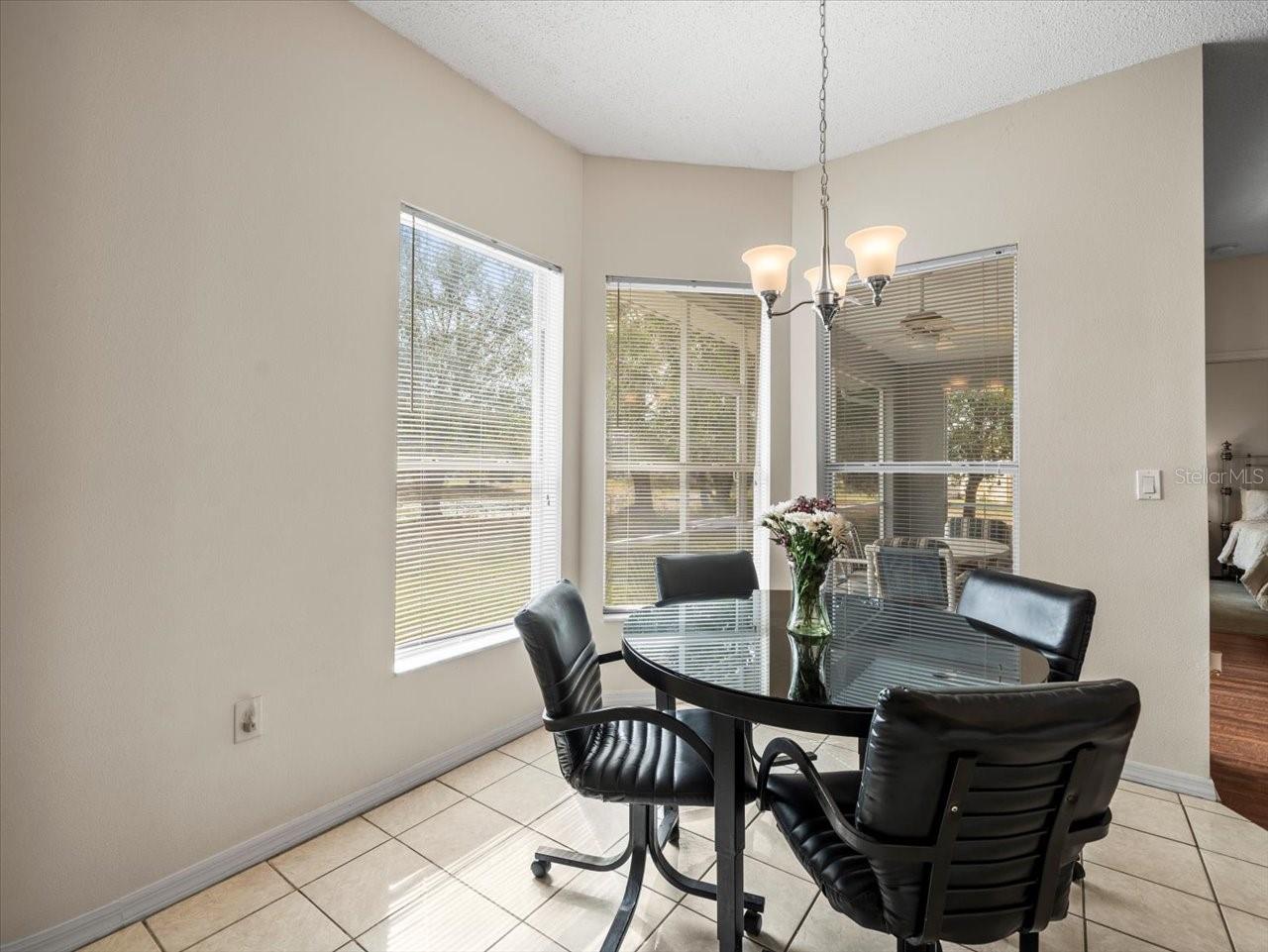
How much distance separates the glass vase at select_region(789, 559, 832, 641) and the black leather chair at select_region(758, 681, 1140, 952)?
681 mm

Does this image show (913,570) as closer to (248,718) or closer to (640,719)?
(640,719)

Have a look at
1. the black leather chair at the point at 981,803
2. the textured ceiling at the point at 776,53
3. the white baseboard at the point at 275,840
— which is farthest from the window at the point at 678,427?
the black leather chair at the point at 981,803

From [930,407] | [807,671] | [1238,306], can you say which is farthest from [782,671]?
[1238,306]

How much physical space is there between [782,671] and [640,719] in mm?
371

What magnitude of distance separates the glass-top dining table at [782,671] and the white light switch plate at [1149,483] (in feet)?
3.77

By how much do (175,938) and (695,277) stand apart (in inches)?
131

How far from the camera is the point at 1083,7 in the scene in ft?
7.69

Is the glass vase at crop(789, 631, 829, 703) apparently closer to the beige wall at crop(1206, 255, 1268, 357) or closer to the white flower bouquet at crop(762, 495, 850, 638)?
the white flower bouquet at crop(762, 495, 850, 638)

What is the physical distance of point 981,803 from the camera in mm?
1087

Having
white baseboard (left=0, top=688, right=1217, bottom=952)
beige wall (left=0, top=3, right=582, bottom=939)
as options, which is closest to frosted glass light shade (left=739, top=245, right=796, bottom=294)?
beige wall (left=0, top=3, right=582, bottom=939)

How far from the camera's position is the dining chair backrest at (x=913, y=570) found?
316cm

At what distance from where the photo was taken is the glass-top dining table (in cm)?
139

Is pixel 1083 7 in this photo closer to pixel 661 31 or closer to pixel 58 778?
pixel 661 31

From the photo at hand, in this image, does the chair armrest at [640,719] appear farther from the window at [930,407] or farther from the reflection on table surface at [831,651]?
the window at [930,407]
